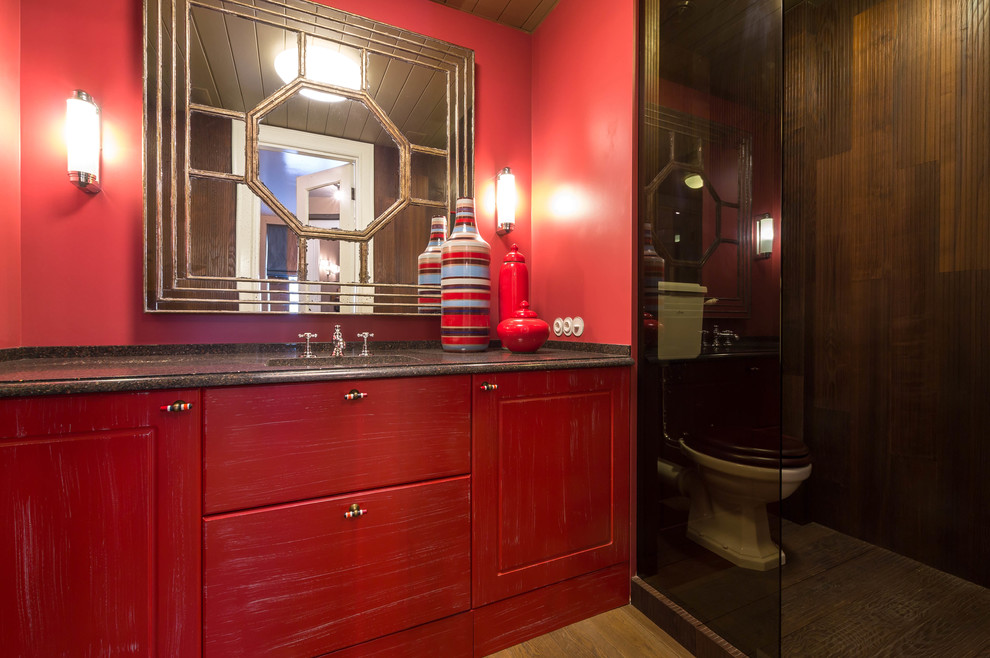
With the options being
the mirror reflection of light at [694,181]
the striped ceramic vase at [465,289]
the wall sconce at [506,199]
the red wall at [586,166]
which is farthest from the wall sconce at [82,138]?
the mirror reflection of light at [694,181]

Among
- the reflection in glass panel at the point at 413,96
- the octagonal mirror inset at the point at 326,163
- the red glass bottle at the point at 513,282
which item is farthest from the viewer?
the red glass bottle at the point at 513,282

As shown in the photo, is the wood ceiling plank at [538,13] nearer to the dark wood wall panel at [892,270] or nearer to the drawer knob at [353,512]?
the dark wood wall panel at [892,270]

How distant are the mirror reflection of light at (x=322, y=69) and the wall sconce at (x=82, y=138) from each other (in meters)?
0.62

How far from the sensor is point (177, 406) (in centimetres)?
98

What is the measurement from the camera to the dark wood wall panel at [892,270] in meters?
1.63

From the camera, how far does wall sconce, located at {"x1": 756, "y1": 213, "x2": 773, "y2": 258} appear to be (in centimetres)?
125

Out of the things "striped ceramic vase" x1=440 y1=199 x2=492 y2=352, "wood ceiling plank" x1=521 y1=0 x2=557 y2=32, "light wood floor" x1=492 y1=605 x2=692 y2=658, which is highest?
"wood ceiling plank" x1=521 y1=0 x2=557 y2=32

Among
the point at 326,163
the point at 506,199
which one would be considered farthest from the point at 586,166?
the point at 326,163

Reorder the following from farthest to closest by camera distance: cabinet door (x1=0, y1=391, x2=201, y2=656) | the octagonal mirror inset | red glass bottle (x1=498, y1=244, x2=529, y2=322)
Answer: red glass bottle (x1=498, y1=244, x2=529, y2=322) < the octagonal mirror inset < cabinet door (x1=0, y1=391, x2=201, y2=656)

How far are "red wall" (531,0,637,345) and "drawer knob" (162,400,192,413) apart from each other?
1.35m

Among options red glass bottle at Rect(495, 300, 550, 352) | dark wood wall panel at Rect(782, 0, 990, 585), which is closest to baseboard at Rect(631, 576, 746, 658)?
Result: red glass bottle at Rect(495, 300, 550, 352)

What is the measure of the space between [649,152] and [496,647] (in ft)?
→ 5.74

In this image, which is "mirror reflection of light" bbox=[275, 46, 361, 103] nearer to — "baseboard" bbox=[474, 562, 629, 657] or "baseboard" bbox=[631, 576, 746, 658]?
"baseboard" bbox=[474, 562, 629, 657]

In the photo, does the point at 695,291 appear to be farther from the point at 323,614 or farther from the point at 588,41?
the point at 323,614
